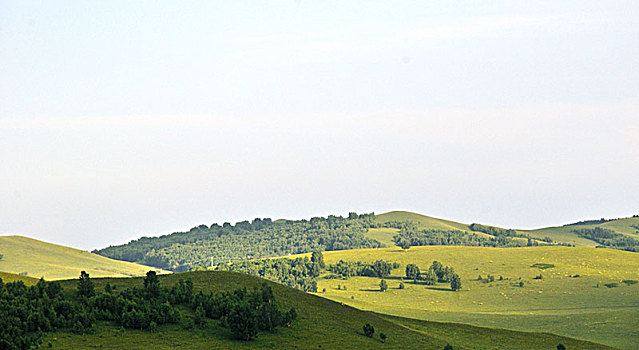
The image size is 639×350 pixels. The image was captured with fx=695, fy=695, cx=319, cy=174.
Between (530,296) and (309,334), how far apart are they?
350 ft

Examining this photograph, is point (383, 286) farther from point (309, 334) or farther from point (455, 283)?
Answer: point (309, 334)

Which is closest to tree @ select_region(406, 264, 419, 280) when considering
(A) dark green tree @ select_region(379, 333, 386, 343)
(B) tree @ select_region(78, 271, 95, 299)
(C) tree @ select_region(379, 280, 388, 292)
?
(C) tree @ select_region(379, 280, 388, 292)

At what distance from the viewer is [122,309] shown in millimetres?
54312

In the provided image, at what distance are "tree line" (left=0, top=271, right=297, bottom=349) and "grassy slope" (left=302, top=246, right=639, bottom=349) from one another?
177ft

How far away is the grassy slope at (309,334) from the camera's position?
5053 cm

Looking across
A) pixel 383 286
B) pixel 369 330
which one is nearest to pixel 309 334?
pixel 369 330

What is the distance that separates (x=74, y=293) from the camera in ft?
190

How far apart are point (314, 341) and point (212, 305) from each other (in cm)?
932

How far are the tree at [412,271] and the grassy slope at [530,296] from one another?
3936 mm

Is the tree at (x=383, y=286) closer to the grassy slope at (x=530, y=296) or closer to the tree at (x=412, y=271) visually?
the grassy slope at (x=530, y=296)

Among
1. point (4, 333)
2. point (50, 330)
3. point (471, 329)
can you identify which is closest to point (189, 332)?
point (50, 330)

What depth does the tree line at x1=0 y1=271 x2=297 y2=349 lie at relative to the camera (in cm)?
4762

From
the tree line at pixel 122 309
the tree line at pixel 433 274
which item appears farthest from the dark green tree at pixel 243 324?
the tree line at pixel 433 274

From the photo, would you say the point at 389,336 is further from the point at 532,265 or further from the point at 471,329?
the point at 532,265
